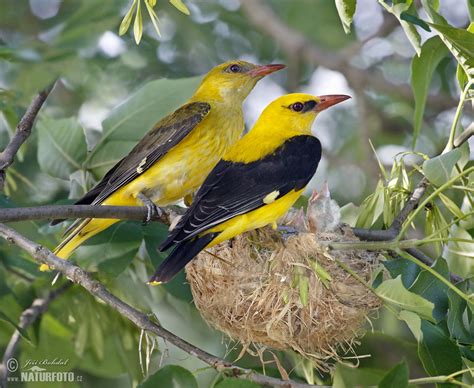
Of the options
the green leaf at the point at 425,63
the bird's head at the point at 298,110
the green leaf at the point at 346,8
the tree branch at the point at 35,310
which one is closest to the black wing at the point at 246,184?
the bird's head at the point at 298,110

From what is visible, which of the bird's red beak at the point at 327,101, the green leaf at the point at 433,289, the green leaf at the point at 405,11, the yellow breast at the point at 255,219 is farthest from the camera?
the bird's red beak at the point at 327,101

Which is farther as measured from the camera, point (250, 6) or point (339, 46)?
point (339, 46)

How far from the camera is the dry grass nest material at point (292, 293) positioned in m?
3.39

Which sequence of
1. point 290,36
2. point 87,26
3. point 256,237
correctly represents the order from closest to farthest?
point 87,26
point 256,237
point 290,36

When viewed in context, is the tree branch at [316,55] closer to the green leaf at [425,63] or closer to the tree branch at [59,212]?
the green leaf at [425,63]

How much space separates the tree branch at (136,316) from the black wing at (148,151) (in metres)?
0.85

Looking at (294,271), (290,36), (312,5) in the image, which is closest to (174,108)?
(294,271)

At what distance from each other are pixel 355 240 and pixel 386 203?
0.20m

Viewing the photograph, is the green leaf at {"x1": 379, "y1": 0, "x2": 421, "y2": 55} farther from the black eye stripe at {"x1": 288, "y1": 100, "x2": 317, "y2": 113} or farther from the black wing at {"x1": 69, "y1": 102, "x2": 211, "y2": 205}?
the black wing at {"x1": 69, "y1": 102, "x2": 211, "y2": 205}

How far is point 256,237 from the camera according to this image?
3.70m

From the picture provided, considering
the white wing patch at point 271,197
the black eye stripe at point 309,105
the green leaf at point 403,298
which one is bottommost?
the black eye stripe at point 309,105

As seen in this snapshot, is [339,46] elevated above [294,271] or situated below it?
below

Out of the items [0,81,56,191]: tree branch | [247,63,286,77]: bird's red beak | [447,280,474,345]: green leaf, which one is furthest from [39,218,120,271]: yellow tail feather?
[447,280,474,345]: green leaf

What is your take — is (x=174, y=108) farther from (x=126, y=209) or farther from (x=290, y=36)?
(x=290, y=36)
